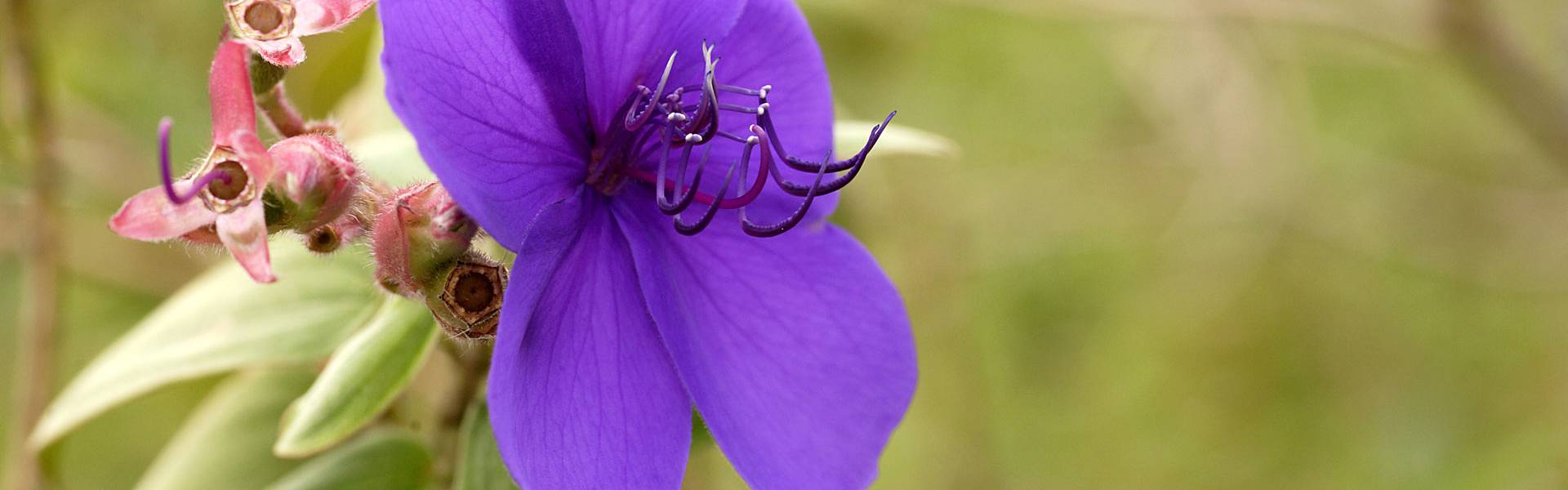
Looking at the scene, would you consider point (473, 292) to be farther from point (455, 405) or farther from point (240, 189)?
point (455, 405)

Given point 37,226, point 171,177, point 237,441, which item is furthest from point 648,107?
point 37,226

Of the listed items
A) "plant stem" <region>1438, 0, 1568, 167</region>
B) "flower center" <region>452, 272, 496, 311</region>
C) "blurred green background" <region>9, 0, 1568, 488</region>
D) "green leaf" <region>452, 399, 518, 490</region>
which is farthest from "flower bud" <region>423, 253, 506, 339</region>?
"plant stem" <region>1438, 0, 1568, 167</region>

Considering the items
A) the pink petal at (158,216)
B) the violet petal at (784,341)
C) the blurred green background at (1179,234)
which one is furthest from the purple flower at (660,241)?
the blurred green background at (1179,234)

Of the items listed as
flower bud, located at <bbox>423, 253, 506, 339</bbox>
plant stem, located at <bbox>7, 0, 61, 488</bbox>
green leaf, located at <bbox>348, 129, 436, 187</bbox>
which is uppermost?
flower bud, located at <bbox>423, 253, 506, 339</bbox>

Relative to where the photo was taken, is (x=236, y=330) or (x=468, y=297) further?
(x=236, y=330)

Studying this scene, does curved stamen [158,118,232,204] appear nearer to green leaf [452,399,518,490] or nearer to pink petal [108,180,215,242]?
pink petal [108,180,215,242]

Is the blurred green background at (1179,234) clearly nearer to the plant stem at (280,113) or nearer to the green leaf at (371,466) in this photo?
the green leaf at (371,466)
